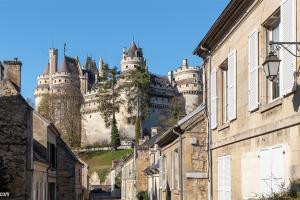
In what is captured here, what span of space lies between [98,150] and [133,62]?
99.8 feet

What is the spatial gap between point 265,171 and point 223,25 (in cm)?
547

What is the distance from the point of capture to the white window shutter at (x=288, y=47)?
989cm

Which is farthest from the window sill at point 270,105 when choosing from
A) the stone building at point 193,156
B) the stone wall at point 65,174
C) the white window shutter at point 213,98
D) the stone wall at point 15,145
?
the stone wall at point 65,174

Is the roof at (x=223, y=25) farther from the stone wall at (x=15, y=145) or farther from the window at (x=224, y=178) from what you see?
the stone wall at (x=15, y=145)

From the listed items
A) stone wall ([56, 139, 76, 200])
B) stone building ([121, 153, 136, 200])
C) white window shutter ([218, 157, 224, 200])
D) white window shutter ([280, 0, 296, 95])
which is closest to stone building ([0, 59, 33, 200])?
white window shutter ([218, 157, 224, 200])

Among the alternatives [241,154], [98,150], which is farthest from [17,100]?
[98,150]

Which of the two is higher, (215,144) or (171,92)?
(171,92)

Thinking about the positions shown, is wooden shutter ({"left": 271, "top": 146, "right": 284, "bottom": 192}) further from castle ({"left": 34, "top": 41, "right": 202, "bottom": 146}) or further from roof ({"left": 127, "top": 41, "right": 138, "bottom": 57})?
roof ({"left": 127, "top": 41, "right": 138, "bottom": 57})

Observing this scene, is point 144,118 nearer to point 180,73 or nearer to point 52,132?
point 180,73

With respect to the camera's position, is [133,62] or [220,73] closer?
[220,73]

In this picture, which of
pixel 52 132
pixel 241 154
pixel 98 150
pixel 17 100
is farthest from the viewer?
pixel 98 150

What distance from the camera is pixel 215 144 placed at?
1719cm

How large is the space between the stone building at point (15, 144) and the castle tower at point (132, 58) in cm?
10623

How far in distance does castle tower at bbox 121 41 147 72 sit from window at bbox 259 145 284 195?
117m
